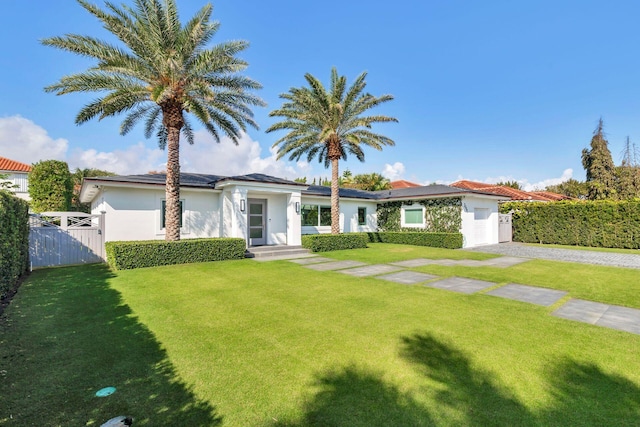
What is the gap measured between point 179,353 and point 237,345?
2.49 feet

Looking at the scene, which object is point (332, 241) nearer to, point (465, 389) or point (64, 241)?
point (64, 241)

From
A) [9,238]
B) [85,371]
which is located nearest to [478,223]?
[85,371]

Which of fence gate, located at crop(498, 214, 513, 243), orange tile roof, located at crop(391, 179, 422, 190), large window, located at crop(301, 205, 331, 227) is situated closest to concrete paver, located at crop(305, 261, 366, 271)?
large window, located at crop(301, 205, 331, 227)

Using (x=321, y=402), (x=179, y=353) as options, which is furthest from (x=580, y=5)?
(x=179, y=353)

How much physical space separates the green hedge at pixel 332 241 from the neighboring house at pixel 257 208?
0.89 meters

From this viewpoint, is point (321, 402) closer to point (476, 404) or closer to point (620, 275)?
point (476, 404)

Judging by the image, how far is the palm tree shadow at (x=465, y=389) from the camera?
2613 millimetres

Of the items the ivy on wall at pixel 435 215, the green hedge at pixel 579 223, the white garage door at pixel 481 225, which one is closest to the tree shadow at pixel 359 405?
the ivy on wall at pixel 435 215

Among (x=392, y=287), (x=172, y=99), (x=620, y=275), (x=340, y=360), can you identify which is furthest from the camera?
(x=172, y=99)

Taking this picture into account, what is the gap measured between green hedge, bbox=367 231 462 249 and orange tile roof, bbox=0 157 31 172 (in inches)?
1355

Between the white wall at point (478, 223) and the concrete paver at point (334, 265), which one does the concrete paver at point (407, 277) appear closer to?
the concrete paver at point (334, 265)

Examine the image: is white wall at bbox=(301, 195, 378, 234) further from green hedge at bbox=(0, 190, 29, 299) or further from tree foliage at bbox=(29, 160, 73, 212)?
tree foliage at bbox=(29, 160, 73, 212)

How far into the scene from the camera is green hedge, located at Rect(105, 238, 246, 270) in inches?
402

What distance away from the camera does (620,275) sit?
30.0 feet
